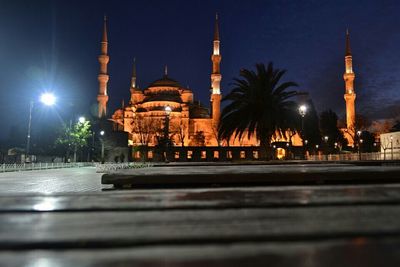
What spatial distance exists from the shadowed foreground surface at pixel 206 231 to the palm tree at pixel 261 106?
15.6 metres

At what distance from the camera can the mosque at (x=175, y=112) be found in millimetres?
71562

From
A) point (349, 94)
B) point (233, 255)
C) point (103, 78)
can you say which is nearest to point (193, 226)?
point (233, 255)

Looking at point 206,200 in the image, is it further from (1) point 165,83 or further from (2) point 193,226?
(1) point 165,83

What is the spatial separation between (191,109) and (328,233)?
84557 mm

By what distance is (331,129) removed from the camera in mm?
76312

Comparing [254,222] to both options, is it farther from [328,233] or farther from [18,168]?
[18,168]

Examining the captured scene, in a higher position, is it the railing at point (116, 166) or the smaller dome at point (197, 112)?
the smaller dome at point (197, 112)

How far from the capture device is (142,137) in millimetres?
74562

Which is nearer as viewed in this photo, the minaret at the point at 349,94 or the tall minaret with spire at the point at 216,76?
the minaret at the point at 349,94

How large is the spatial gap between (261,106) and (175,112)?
→ 61.4 metres

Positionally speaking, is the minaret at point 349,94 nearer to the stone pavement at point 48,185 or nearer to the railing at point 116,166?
the railing at point 116,166

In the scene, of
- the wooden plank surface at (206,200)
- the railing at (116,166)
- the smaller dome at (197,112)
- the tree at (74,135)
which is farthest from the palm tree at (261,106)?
the smaller dome at (197,112)

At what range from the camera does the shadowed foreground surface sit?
11.6 ft

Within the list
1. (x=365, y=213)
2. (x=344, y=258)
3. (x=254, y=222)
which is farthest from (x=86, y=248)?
(x=365, y=213)
